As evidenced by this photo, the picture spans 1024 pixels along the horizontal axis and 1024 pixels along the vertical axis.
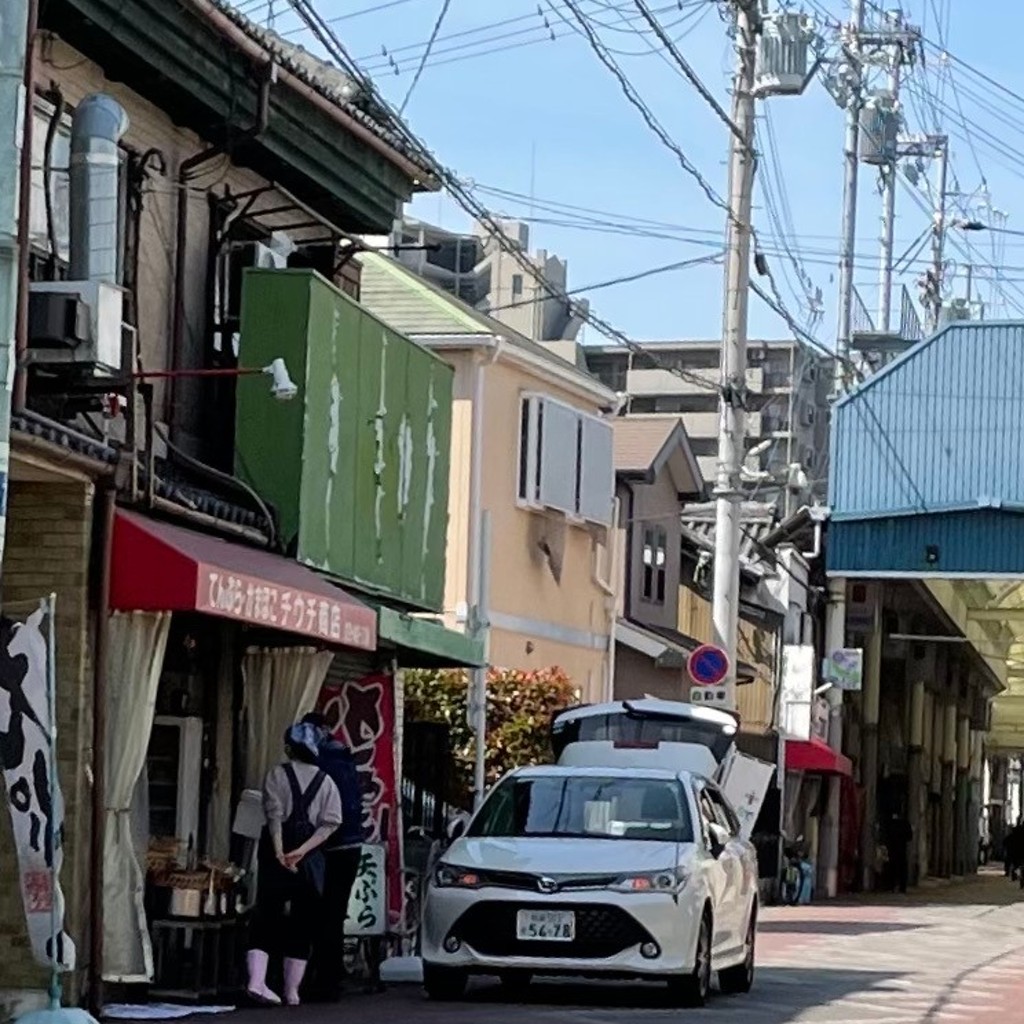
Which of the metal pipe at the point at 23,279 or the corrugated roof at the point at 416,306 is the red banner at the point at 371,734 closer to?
the metal pipe at the point at 23,279

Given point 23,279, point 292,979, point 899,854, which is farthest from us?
point 899,854

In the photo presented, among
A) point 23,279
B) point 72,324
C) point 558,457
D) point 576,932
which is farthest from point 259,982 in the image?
point 558,457

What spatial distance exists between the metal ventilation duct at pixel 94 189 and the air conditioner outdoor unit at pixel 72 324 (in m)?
0.63

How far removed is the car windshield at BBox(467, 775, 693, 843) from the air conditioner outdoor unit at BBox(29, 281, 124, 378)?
528 cm

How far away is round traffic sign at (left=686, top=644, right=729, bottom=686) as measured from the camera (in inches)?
1170

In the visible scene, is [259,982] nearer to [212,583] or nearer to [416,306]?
[212,583]

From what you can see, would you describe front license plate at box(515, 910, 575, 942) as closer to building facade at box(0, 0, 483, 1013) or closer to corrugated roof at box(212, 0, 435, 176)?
building facade at box(0, 0, 483, 1013)

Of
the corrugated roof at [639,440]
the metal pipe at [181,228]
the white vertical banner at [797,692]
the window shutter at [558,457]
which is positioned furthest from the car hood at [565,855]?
the white vertical banner at [797,692]

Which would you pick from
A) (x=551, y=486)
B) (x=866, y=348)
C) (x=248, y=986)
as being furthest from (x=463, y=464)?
(x=248, y=986)

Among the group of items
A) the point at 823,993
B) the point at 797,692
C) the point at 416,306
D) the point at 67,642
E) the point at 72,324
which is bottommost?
the point at 823,993

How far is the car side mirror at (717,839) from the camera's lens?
19.3 m

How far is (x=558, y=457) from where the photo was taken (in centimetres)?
3781

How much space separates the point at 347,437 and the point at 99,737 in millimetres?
5543

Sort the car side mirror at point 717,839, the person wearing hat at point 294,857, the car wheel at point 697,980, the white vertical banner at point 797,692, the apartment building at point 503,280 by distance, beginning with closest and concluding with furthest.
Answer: the person wearing hat at point 294,857, the car wheel at point 697,980, the car side mirror at point 717,839, the white vertical banner at point 797,692, the apartment building at point 503,280
